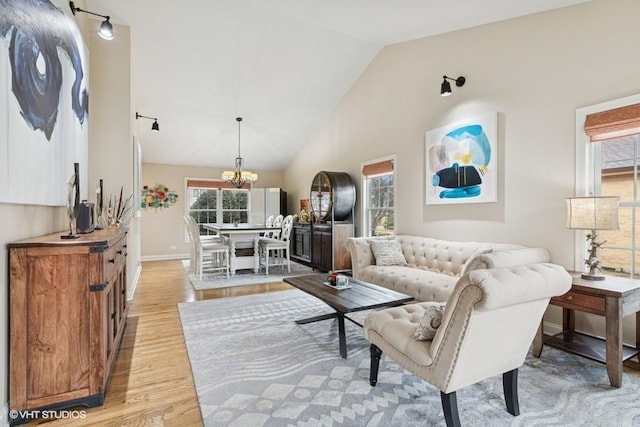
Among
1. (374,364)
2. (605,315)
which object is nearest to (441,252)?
(605,315)

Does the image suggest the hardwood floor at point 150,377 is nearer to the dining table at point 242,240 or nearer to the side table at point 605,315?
the dining table at point 242,240

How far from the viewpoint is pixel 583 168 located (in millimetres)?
2891

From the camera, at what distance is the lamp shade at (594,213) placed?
7.82ft

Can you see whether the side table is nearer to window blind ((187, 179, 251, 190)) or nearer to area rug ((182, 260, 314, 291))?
area rug ((182, 260, 314, 291))

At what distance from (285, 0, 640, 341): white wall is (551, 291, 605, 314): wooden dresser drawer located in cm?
70

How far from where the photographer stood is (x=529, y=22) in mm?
3289

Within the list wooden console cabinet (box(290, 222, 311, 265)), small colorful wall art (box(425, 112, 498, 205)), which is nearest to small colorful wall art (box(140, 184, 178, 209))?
wooden console cabinet (box(290, 222, 311, 265))

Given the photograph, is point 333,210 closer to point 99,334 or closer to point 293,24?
point 293,24

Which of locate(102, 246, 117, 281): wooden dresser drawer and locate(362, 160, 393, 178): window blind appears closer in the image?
locate(102, 246, 117, 281): wooden dresser drawer

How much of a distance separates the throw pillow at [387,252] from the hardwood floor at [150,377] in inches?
97.1

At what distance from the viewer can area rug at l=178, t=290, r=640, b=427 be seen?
1.82 m

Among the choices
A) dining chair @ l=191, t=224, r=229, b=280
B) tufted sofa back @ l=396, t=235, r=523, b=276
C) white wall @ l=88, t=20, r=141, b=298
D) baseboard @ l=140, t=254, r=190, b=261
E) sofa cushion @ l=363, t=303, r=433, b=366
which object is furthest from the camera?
baseboard @ l=140, t=254, r=190, b=261

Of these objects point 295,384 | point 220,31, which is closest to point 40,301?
point 295,384

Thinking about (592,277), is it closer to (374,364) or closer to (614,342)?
(614,342)
